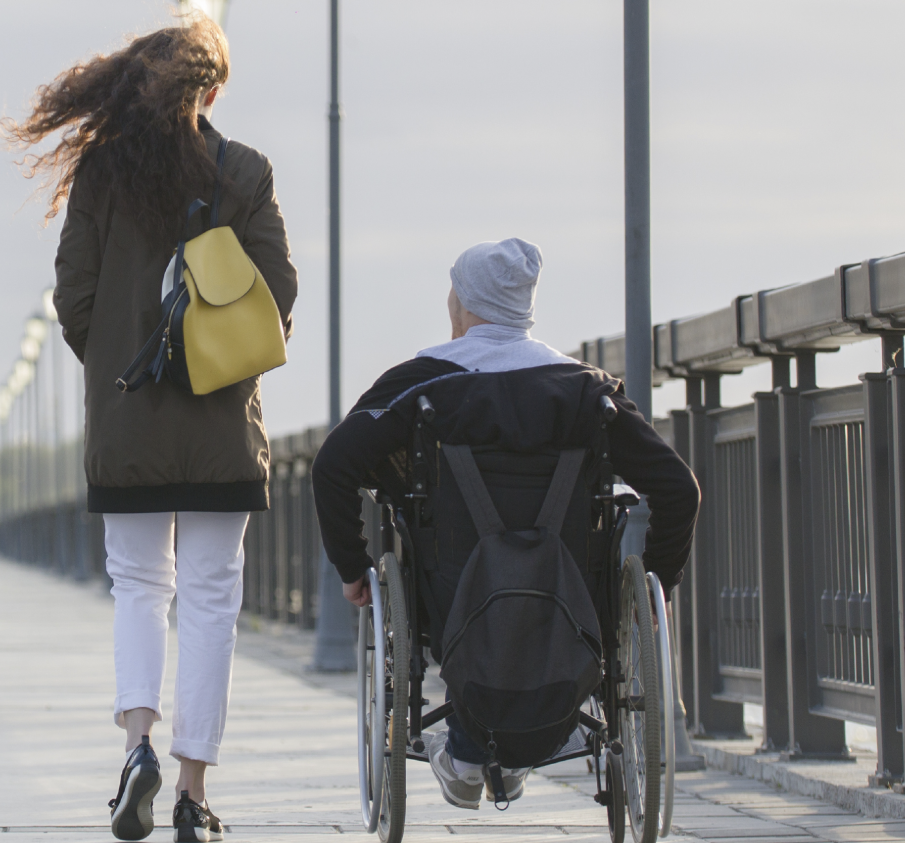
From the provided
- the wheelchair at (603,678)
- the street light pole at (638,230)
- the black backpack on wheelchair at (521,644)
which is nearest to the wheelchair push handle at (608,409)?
the wheelchair at (603,678)

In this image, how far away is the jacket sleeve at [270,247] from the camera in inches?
183

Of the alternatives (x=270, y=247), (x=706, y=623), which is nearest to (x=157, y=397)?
(x=270, y=247)

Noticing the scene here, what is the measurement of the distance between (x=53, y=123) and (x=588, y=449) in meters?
1.78

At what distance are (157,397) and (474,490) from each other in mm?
1076

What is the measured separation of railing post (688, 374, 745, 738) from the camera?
7211mm

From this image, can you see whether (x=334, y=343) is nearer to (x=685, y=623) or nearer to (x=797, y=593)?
(x=685, y=623)

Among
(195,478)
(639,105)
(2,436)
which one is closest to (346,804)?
(195,478)

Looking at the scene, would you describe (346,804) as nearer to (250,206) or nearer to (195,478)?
(195,478)

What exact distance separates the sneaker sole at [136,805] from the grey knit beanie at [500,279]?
4.45 ft

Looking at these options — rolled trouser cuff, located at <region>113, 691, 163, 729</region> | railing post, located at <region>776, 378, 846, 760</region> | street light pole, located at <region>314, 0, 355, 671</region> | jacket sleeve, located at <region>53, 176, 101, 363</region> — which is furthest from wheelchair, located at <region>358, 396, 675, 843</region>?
street light pole, located at <region>314, 0, 355, 671</region>

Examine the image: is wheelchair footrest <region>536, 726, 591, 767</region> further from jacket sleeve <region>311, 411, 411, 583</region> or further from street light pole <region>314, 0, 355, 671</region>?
street light pole <region>314, 0, 355, 671</region>

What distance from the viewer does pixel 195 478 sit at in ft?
14.6

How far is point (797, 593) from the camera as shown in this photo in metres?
6.38

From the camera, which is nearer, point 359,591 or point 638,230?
point 359,591
